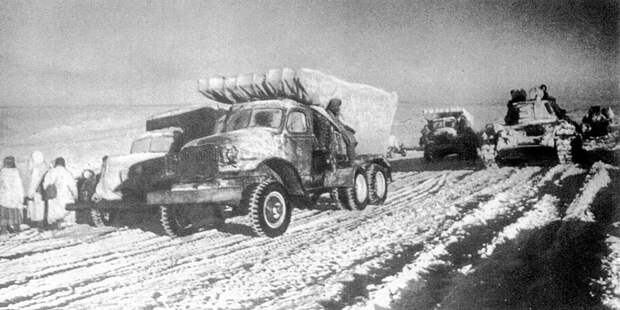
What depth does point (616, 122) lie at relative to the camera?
21531mm

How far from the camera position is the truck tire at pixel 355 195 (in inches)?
341

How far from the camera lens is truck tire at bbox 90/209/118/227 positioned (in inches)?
347

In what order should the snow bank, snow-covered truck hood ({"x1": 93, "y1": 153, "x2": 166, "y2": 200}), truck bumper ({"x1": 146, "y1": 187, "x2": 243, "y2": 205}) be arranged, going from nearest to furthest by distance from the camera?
1. the snow bank
2. truck bumper ({"x1": 146, "y1": 187, "x2": 243, "y2": 205})
3. snow-covered truck hood ({"x1": 93, "y1": 153, "x2": 166, "y2": 200})

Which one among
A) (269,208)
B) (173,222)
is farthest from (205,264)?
(173,222)

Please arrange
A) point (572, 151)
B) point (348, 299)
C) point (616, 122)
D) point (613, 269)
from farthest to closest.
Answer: point (616, 122)
point (572, 151)
point (613, 269)
point (348, 299)

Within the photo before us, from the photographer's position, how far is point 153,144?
10461mm

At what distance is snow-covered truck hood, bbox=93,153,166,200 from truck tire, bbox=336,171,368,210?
3969 mm

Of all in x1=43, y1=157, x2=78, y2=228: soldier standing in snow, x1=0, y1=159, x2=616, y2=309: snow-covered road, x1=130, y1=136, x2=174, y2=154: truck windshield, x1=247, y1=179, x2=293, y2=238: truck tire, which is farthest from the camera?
x1=130, y1=136, x2=174, y2=154: truck windshield

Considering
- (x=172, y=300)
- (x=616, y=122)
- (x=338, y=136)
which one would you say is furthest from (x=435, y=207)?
(x=616, y=122)

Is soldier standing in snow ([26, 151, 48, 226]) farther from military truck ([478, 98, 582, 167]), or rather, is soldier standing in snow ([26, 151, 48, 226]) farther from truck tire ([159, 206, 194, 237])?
military truck ([478, 98, 582, 167])

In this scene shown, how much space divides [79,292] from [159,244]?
2301 millimetres

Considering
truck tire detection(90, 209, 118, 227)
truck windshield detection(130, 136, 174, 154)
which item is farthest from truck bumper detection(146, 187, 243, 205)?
truck windshield detection(130, 136, 174, 154)

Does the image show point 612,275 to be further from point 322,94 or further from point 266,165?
point 322,94

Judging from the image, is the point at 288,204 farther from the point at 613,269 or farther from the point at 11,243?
the point at 11,243
